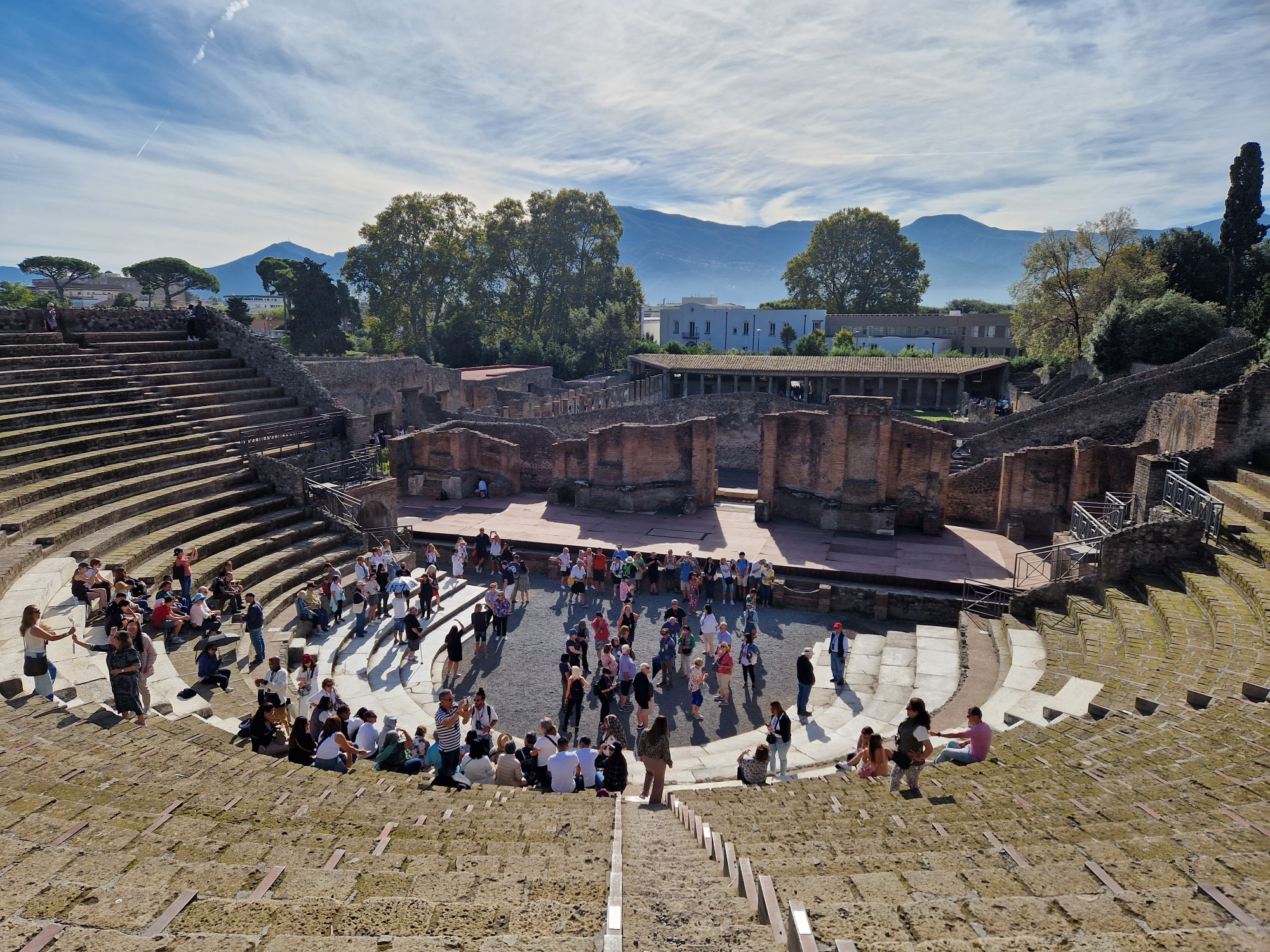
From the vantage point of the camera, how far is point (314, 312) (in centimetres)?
5644

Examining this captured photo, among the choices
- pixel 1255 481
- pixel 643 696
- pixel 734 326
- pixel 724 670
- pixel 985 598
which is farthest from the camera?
pixel 734 326

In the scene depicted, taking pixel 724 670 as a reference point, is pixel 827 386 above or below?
above

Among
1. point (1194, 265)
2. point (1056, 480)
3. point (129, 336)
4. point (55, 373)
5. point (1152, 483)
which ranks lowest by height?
point (1056, 480)

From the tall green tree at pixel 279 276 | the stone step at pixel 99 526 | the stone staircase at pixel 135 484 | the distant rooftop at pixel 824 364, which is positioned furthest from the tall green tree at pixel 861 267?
the stone step at pixel 99 526

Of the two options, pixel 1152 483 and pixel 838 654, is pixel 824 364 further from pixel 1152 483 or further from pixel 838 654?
pixel 838 654

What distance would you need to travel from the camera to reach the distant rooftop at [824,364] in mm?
45750

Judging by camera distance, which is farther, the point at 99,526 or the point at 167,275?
the point at 167,275

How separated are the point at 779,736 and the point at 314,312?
55.5m

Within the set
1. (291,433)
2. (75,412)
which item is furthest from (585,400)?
(75,412)

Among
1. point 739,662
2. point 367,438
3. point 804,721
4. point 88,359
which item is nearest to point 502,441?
point 367,438

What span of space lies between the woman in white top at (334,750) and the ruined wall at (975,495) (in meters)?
17.9

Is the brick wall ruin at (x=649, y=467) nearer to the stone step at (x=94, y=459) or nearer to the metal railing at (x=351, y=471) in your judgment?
the metal railing at (x=351, y=471)

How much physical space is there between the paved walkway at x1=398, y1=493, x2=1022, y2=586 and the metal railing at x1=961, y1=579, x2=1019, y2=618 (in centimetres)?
49

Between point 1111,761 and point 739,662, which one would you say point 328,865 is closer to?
point 1111,761
